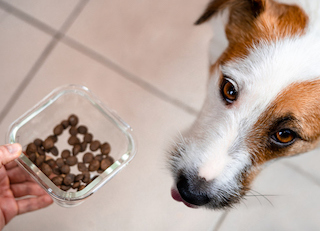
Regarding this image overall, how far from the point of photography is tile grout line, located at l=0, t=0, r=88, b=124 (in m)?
1.61

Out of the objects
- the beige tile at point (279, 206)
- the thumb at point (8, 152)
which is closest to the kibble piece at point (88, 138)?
the thumb at point (8, 152)

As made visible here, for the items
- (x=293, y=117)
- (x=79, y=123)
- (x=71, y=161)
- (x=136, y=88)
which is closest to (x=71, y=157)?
(x=71, y=161)

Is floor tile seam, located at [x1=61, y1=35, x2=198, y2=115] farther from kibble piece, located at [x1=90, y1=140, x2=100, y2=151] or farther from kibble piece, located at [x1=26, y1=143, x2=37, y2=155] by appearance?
kibble piece, located at [x1=26, y1=143, x2=37, y2=155]

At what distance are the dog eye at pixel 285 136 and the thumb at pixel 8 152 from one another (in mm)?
862

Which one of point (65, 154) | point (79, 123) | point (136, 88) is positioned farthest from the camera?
point (136, 88)

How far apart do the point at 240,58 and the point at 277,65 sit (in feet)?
0.45

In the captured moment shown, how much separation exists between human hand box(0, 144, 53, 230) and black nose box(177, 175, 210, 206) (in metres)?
0.62

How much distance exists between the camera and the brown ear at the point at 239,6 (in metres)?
1.08

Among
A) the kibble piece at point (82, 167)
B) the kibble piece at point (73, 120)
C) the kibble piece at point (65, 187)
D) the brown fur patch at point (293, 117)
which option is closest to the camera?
the brown fur patch at point (293, 117)

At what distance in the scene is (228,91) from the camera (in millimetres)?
1050

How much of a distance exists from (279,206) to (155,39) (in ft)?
3.70

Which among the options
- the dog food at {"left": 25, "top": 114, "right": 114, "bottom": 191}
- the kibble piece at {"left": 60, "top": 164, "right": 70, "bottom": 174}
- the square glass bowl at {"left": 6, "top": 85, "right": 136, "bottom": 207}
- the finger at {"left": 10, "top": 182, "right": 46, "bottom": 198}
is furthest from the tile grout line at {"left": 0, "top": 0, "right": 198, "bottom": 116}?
the finger at {"left": 10, "top": 182, "right": 46, "bottom": 198}

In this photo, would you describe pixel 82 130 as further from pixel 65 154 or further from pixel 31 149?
pixel 31 149

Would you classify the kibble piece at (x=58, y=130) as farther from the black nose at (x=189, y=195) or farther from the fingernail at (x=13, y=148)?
the black nose at (x=189, y=195)
